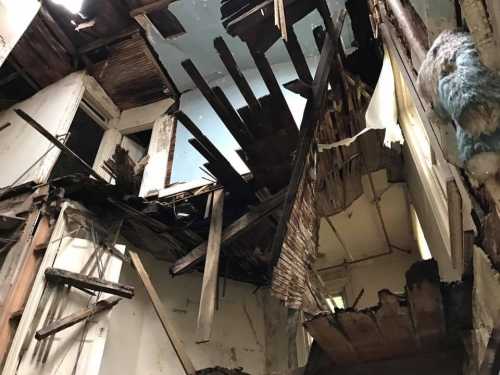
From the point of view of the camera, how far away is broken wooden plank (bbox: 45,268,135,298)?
4523 mm

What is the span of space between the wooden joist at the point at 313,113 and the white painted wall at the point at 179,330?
2802 mm

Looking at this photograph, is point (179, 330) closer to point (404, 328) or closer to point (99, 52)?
point (404, 328)

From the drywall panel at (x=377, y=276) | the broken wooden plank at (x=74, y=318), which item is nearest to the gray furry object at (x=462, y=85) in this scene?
the broken wooden plank at (x=74, y=318)

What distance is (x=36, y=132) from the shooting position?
690 cm

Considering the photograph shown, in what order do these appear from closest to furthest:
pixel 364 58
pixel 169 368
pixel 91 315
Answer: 1. pixel 91 315
2. pixel 364 58
3. pixel 169 368

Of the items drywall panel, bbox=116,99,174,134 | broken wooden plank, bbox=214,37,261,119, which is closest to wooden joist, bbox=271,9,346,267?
broken wooden plank, bbox=214,37,261,119

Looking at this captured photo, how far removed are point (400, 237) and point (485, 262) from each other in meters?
5.81

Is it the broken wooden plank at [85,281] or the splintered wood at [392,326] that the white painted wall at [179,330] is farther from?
the splintered wood at [392,326]

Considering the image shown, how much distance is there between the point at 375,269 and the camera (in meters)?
7.23

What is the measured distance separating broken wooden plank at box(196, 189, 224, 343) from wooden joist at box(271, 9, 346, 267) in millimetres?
765

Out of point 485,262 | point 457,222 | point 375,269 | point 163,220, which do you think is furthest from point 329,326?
point 375,269

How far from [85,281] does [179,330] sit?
6.38 ft

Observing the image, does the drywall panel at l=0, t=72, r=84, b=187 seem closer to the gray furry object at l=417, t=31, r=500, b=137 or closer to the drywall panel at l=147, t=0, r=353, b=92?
the drywall panel at l=147, t=0, r=353, b=92

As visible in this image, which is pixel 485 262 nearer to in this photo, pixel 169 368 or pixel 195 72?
pixel 195 72
